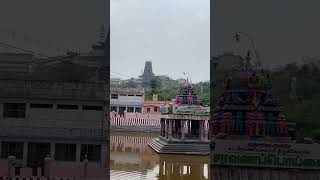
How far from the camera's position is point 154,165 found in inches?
304

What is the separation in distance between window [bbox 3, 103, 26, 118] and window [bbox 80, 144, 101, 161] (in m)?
0.62

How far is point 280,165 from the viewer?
423cm

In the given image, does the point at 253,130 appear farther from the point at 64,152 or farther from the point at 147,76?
the point at 147,76

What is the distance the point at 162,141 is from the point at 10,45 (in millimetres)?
5523

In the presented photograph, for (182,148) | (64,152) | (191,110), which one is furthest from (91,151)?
(191,110)

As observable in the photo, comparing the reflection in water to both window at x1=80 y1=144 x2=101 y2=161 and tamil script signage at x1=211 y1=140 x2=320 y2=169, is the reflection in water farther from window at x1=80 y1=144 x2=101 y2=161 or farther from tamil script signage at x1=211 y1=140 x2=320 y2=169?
window at x1=80 y1=144 x2=101 y2=161

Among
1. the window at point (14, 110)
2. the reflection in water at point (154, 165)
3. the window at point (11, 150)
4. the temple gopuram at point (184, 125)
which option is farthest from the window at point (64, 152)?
the temple gopuram at point (184, 125)

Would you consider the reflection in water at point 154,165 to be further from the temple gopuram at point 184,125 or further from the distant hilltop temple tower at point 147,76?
the distant hilltop temple tower at point 147,76

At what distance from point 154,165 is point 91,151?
11.7ft

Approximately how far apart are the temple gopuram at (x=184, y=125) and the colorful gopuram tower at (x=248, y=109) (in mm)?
4176

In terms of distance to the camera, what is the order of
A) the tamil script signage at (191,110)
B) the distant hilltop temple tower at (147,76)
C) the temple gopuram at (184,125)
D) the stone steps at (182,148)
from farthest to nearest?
the distant hilltop temple tower at (147,76) < the tamil script signage at (191,110) < the temple gopuram at (184,125) < the stone steps at (182,148)

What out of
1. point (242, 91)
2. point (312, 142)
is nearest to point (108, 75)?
point (242, 91)

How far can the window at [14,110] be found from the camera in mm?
4238

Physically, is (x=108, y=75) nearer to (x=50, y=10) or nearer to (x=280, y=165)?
(x=50, y=10)
